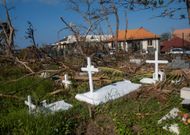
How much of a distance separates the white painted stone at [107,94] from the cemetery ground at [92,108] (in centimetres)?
19

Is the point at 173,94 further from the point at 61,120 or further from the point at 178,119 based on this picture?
the point at 61,120

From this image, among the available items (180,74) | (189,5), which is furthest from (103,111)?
(189,5)

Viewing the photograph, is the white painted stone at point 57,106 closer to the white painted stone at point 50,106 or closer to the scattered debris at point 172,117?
the white painted stone at point 50,106

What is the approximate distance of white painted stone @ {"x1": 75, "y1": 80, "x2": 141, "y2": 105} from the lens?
23.1 feet

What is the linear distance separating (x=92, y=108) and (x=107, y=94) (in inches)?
39.4

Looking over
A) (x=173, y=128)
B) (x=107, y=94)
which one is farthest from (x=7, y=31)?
(x=173, y=128)

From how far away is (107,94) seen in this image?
7.37m

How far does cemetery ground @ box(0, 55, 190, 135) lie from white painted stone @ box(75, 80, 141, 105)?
19cm

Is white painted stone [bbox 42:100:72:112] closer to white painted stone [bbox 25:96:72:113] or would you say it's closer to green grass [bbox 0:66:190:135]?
white painted stone [bbox 25:96:72:113]

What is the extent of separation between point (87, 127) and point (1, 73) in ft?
24.0

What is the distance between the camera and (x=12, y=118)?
5.46 meters

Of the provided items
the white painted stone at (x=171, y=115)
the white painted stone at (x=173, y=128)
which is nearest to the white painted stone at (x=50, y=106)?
the white painted stone at (x=171, y=115)

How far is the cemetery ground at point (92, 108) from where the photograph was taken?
5293 millimetres

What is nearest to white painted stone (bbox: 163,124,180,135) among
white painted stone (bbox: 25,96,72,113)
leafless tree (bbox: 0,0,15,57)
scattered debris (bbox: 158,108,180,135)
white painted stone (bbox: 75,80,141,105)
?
scattered debris (bbox: 158,108,180,135)
